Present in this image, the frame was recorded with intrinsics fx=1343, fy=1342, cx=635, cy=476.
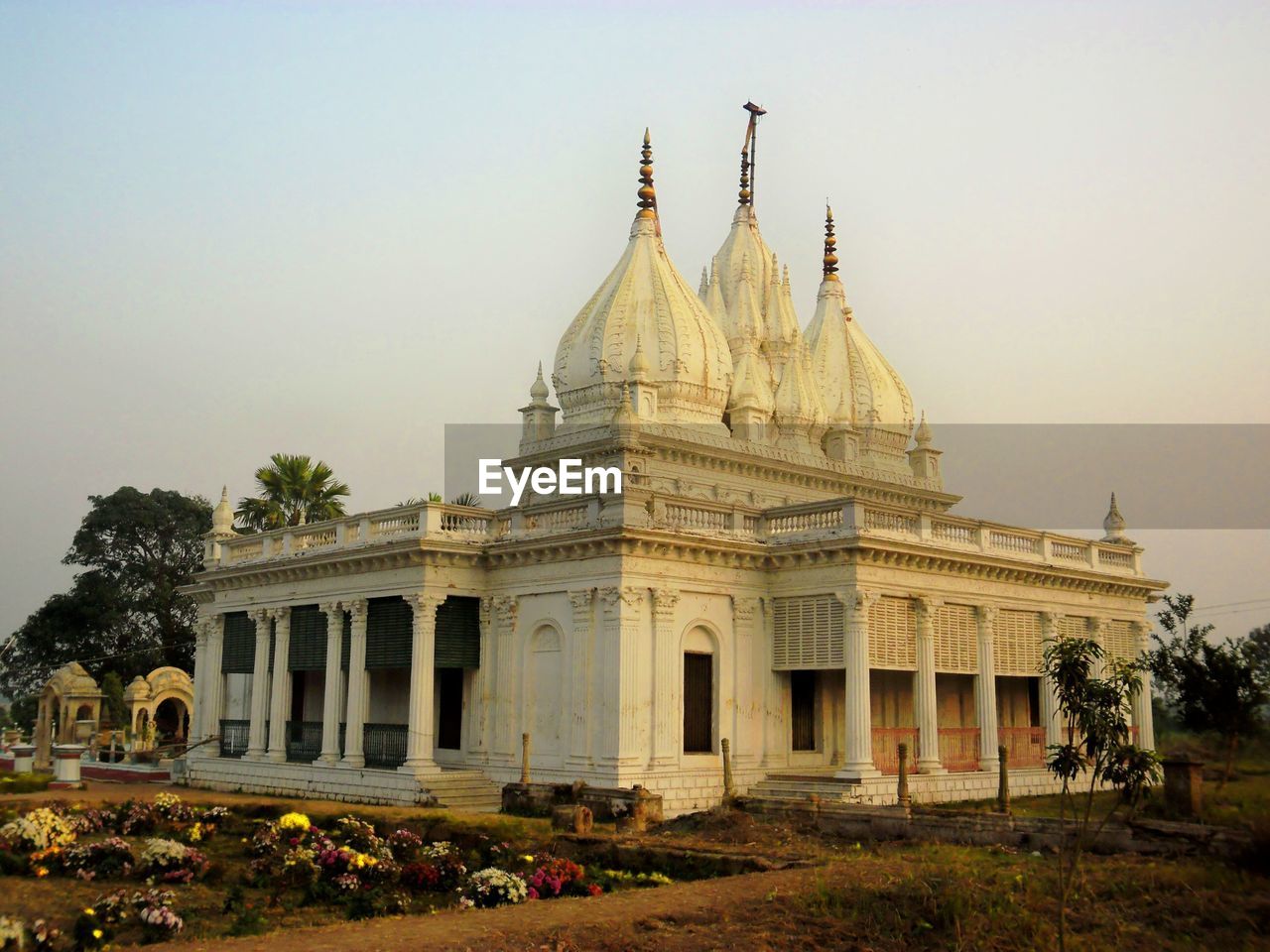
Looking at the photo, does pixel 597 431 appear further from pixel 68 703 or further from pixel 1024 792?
pixel 68 703

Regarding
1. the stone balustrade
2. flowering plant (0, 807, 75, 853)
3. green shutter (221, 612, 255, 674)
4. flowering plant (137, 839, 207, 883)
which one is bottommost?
flowering plant (137, 839, 207, 883)

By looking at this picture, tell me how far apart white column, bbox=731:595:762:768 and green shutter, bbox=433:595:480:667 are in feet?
18.4

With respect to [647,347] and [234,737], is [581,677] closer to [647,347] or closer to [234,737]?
[647,347]

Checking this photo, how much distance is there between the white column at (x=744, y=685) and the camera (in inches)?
1097

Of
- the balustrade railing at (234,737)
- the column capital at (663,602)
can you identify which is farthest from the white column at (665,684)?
the balustrade railing at (234,737)

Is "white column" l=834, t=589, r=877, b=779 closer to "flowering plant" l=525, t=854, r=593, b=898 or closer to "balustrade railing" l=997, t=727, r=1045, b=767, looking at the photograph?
"balustrade railing" l=997, t=727, r=1045, b=767

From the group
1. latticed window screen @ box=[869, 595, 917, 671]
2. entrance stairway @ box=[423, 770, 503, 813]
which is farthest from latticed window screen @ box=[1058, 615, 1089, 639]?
entrance stairway @ box=[423, 770, 503, 813]

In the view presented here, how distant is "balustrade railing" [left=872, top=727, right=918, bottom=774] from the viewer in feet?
90.4

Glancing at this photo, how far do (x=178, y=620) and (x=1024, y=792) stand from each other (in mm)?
43939

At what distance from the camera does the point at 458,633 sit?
94.7 ft

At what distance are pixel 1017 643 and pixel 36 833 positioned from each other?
21.2 meters

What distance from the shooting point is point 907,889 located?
1537 cm

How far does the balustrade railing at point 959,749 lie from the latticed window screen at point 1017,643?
1770 millimetres

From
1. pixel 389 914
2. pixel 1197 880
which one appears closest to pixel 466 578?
pixel 389 914
